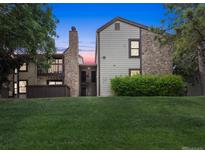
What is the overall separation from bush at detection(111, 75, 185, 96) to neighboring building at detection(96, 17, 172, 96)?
1.87m

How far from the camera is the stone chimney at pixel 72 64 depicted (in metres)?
24.6

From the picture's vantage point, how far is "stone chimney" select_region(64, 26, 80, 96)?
80.8ft

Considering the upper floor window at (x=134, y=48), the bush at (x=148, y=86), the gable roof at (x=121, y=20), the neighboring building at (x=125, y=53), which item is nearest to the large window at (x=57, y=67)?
the neighboring building at (x=125, y=53)

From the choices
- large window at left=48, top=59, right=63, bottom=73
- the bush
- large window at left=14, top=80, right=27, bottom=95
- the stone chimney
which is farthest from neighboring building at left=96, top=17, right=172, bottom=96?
large window at left=14, top=80, right=27, bottom=95

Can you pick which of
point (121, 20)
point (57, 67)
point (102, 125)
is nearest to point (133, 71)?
point (121, 20)

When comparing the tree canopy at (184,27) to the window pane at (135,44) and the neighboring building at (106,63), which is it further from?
the window pane at (135,44)

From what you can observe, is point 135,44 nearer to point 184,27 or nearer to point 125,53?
point 125,53

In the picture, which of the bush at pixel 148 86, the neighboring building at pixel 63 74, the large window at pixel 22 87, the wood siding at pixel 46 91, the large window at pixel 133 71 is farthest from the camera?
the neighboring building at pixel 63 74

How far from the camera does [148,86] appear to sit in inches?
835

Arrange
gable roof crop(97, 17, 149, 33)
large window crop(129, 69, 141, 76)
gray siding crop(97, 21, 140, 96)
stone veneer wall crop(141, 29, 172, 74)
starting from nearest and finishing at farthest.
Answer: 1. gable roof crop(97, 17, 149, 33)
2. gray siding crop(97, 21, 140, 96)
3. large window crop(129, 69, 141, 76)
4. stone veneer wall crop(141, 29, 172, 74)

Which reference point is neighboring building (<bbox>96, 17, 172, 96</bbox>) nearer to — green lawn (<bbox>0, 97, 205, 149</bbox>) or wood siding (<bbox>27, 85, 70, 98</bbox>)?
wood siding (<bbox>27, 85, 70, 98</bbox>)

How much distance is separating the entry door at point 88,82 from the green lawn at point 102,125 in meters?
11.5

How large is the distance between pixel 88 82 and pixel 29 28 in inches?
529
